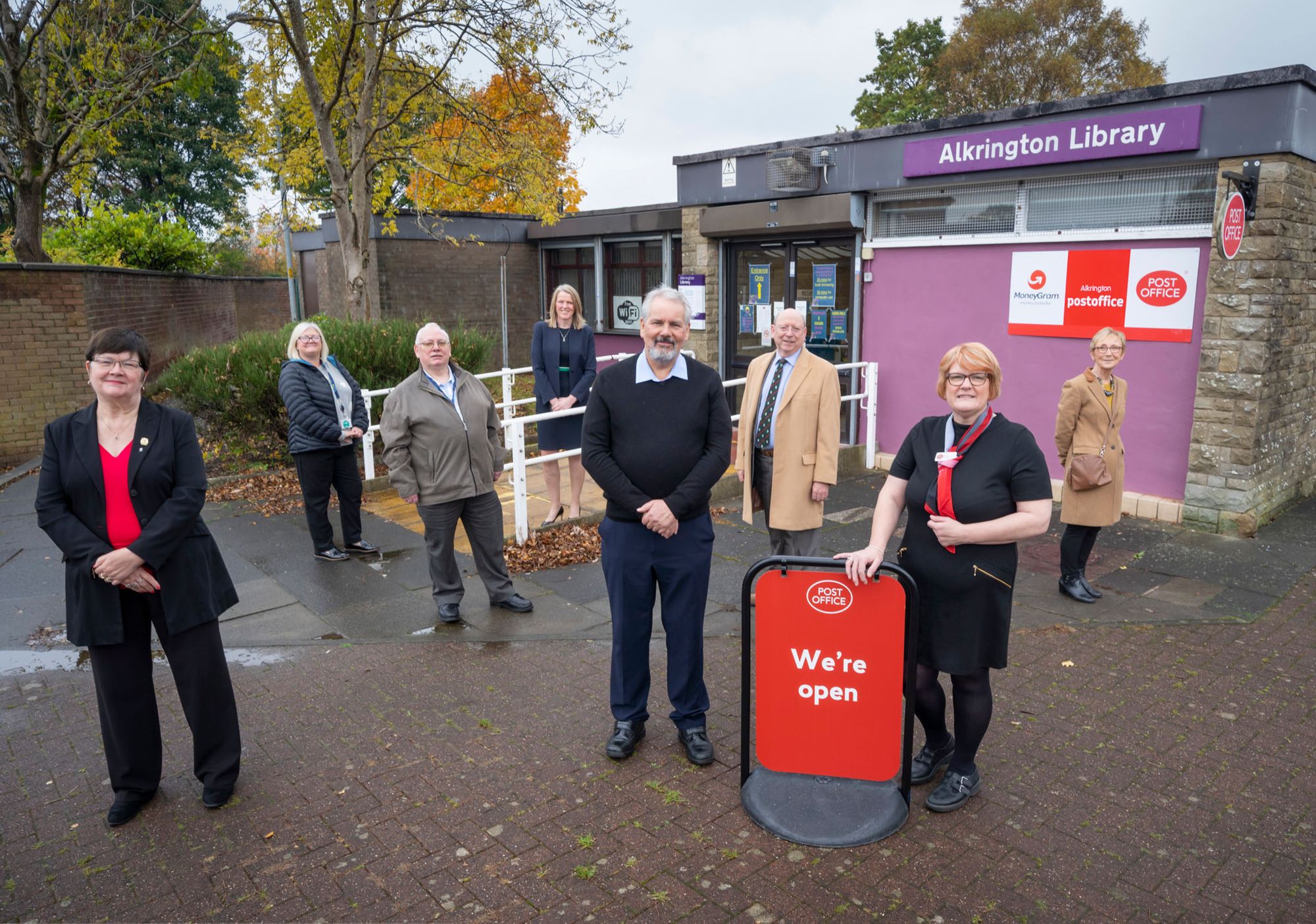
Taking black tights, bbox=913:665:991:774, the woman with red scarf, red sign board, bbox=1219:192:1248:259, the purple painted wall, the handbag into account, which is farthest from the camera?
the purple painted wall

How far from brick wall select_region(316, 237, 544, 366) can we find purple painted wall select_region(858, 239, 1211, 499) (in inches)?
379

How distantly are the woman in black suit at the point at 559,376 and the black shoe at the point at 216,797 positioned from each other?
405cm

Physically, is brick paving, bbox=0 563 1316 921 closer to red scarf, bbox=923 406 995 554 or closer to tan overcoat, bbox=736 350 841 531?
tan overcoat, bbox=736 350 841 531

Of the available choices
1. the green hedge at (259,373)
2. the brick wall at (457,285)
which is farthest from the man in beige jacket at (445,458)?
the brick wall at (457,285)

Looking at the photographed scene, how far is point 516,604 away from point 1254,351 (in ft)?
19.7

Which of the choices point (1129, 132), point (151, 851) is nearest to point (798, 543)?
point (151, 851)

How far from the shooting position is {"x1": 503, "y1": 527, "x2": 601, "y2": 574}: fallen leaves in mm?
7066

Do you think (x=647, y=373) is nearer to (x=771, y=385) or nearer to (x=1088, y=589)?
(x=771, y=385)

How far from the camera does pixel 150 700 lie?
387 centimetres

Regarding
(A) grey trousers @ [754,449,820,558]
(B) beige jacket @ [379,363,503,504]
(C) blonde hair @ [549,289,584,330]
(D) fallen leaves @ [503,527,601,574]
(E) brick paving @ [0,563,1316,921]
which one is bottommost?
(E) brick paving @ [0,563,1316,921]

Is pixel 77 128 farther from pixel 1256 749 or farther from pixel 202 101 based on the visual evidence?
pixel 202 101

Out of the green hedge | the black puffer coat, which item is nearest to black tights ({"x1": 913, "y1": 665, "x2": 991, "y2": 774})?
the black puffer coat

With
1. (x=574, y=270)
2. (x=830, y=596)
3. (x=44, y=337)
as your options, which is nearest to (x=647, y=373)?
(x=830, y=596)

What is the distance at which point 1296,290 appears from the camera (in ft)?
25.3
